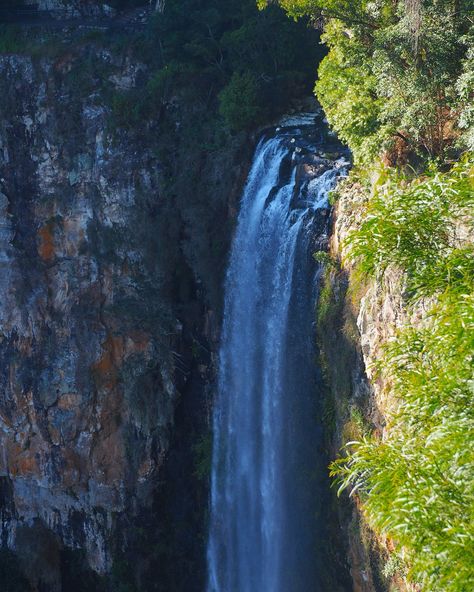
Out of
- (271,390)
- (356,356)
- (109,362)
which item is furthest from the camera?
(109,362)

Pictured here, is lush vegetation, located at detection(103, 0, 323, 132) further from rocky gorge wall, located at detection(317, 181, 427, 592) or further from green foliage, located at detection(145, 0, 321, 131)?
rocky gorge wall, located at detection(317, 181, 427, 592)

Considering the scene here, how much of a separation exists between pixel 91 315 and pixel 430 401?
47.5 feet

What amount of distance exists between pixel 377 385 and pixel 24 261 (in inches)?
499

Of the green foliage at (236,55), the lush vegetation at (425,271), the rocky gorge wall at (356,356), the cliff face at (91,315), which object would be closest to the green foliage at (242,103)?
the green foliage at (236,55)

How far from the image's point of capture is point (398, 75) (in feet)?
35.9

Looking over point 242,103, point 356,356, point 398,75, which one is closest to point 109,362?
point 242,103

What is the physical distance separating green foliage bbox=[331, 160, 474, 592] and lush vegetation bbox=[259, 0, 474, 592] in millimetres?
11

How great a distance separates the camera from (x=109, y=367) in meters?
19.1

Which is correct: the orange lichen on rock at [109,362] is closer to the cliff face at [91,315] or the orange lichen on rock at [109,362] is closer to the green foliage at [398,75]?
the cliff face at [91,315]

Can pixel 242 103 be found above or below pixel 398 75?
above

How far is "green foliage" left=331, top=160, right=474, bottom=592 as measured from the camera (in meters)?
5.23

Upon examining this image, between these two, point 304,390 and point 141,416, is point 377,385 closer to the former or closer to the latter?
point 304,390

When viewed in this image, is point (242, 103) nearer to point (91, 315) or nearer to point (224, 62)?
point (224, 62)

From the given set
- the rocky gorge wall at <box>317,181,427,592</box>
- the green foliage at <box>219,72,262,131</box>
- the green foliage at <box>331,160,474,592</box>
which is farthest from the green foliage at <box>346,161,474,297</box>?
the green foliage at <box>219,72,262,131</box>
